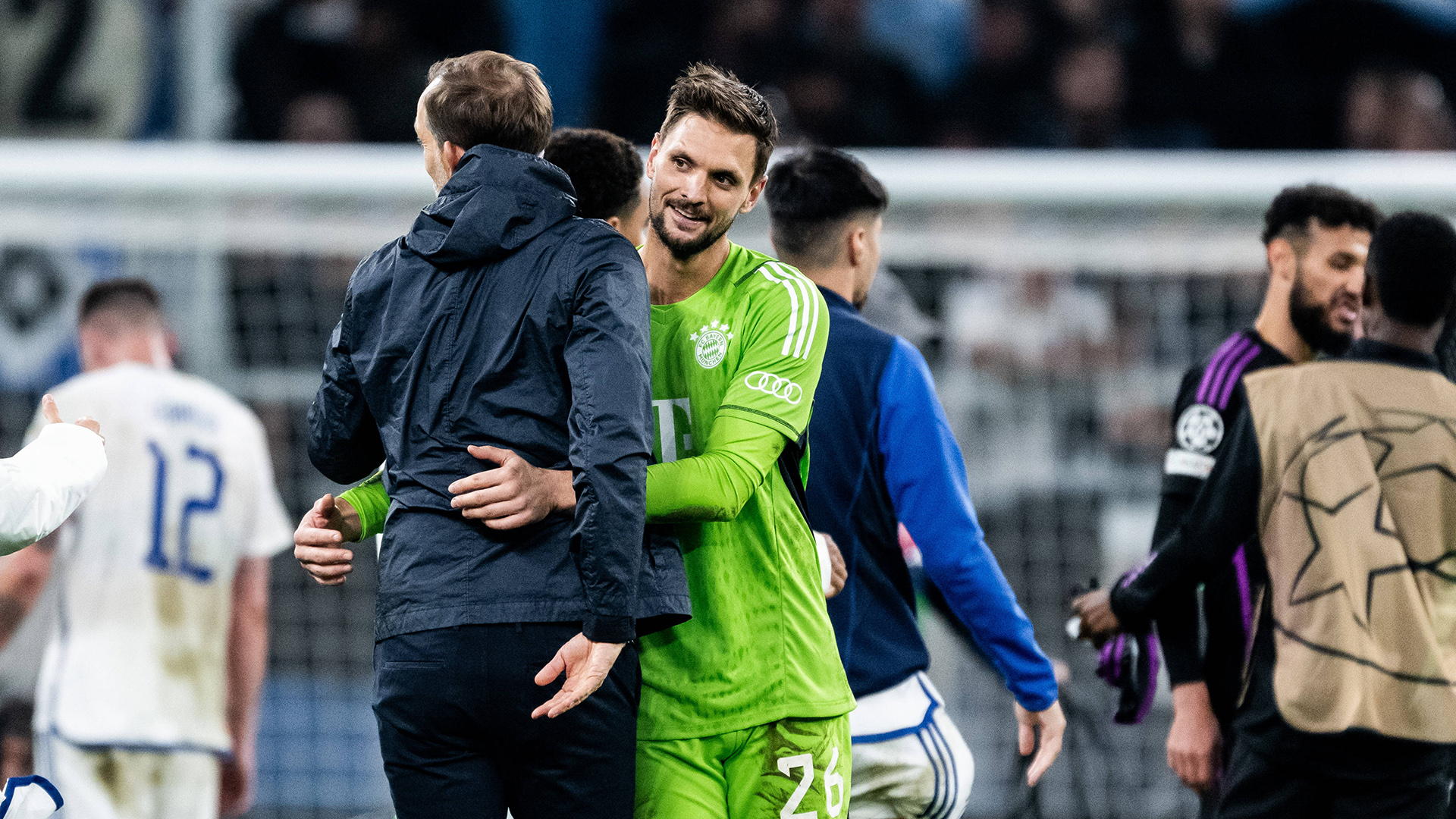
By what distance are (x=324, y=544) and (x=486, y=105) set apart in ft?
2.48

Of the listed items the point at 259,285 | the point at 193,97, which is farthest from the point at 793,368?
the point at 193,97

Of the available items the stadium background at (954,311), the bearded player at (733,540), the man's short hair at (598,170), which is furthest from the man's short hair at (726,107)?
the stadium background at (954,311)

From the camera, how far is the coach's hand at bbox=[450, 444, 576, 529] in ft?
7.69

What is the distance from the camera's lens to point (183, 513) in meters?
5.16

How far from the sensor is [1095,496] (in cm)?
569

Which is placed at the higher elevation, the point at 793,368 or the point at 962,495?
the point at 793,368

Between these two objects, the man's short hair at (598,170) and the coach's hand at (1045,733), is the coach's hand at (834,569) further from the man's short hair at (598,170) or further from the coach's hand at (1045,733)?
the man's short hair at (598,170)

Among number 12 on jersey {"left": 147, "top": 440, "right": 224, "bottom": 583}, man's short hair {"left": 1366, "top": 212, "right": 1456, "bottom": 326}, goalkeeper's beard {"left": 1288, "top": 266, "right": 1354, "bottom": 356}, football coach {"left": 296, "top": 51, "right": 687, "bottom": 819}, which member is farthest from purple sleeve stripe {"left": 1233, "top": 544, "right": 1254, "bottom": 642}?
number 12 on jersey {"left": 147, "top": 440, "right": 224, "bottom": 583}

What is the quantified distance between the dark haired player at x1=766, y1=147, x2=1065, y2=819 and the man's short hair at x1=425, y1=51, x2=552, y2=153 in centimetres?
100

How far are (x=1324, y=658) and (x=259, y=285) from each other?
421 cm

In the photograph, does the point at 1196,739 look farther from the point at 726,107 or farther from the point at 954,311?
the point at 954,311

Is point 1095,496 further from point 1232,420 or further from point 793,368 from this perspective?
point 793,368

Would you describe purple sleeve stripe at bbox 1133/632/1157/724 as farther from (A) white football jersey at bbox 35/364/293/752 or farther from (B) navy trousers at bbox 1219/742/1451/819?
(A) white football jersey at bbox 35/364/293/752

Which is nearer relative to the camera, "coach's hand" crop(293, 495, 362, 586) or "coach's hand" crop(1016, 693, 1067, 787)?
"coach's hand" crop(293, 495, 362, 586)
